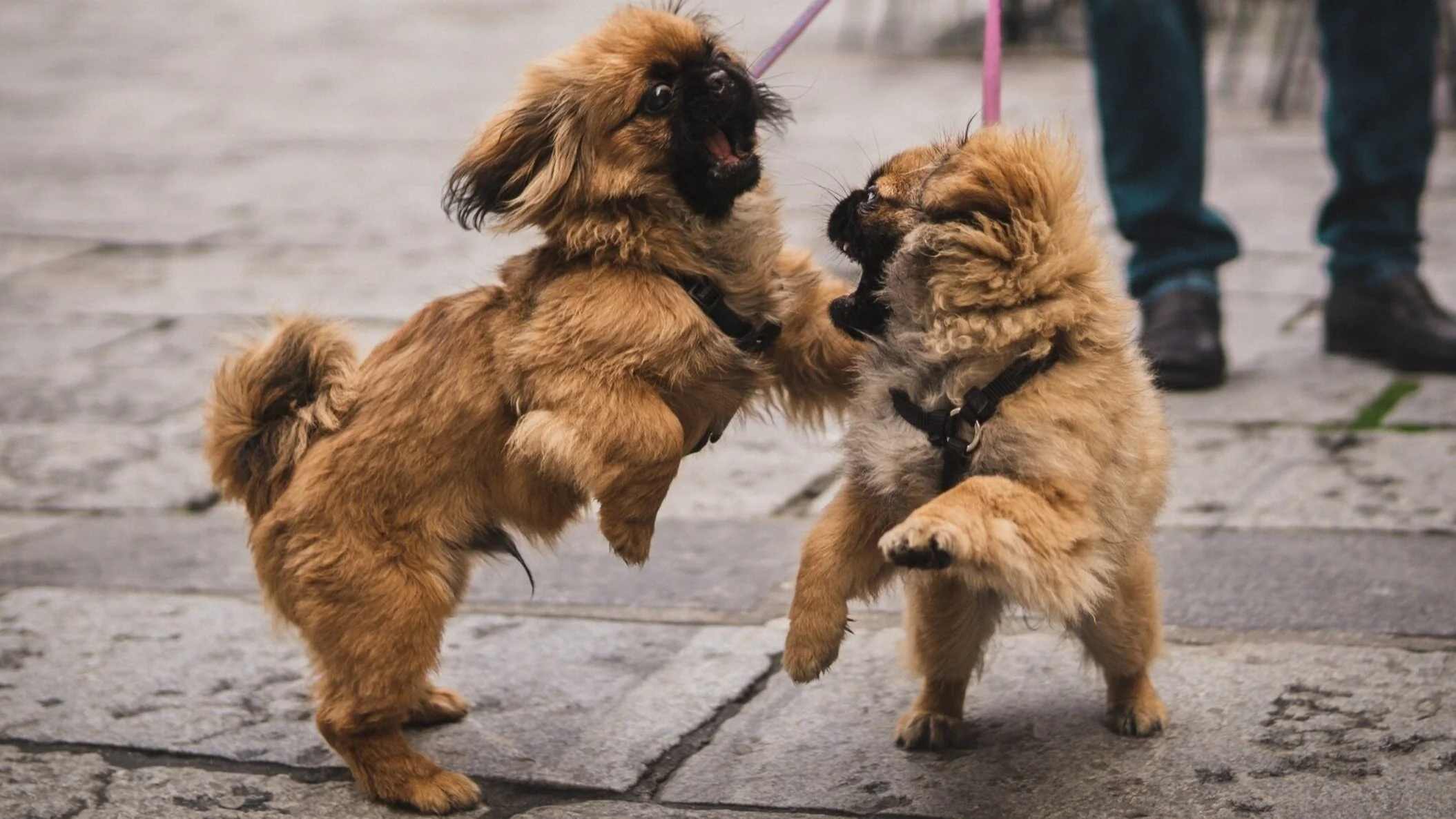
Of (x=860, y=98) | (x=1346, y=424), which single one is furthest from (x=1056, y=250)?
(x=860, y=98)

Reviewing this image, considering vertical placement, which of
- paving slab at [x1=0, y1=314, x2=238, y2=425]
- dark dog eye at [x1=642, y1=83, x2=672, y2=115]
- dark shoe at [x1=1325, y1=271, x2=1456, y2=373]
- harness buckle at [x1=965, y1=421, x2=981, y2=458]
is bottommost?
paving slab at [x1=0, y1=314, x2=238, y2=425]

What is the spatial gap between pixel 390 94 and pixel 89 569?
292 inches

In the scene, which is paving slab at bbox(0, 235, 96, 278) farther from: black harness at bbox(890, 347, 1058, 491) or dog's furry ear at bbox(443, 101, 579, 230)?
black harness at bbox(890, 347, 1058, 491)

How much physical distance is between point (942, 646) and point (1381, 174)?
3.17 meters

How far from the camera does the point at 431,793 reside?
2.91 meters

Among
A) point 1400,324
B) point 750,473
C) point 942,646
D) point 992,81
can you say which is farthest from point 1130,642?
point 1400,324

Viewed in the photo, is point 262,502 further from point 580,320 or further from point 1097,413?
point 1097,413

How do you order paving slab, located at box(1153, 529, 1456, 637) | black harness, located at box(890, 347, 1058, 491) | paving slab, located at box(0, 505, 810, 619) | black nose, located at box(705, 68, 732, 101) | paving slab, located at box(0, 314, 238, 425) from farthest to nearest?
paving slab, located at box(0, 314, 238, 425) → paving slab, located at box(0, 505, 810, 619) → paving slab, located at box(1153, 529, 1456, 637) → black nose, located at box(705, 68, 732, 101) → black harness, located at box(890, 347, 1058, 491)

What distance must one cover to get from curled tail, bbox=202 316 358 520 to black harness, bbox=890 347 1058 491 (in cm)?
116

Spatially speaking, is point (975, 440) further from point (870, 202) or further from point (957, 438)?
point (870, 202)

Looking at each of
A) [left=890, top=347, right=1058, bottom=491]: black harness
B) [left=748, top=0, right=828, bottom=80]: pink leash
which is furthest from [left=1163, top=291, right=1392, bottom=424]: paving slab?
[left=890, top=347, right=1058, bottom=491]: black harness

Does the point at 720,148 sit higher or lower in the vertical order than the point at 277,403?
higher

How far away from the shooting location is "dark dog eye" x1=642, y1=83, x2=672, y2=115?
9.57ft

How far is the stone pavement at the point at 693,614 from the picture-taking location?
9.56 feet
